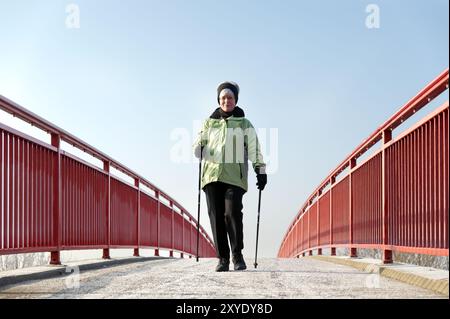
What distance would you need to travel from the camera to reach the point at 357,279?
23.2 feet

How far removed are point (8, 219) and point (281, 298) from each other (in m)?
3.18

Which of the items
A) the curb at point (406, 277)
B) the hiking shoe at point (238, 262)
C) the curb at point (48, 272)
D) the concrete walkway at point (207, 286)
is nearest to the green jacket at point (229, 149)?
the hiking shoe at point (238, 262)

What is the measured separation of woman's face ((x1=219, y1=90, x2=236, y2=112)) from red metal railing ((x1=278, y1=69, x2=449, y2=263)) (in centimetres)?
174

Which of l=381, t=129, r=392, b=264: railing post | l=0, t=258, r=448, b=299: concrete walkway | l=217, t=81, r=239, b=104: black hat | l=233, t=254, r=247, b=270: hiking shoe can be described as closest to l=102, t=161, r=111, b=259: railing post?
l=0, t=258, r=448, b=299: concrete walkway

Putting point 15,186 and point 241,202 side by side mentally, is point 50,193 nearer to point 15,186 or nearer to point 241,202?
point 15,186

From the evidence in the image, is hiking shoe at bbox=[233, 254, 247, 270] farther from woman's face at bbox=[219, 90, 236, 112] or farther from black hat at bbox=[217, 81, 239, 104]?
black hat at bbox=[217, 81, 239, 104]

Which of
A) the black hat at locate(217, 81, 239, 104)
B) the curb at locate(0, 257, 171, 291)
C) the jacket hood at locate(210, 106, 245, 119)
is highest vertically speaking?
the black hat at locate(217, 81, 239, 104)

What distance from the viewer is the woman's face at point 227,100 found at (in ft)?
26.3

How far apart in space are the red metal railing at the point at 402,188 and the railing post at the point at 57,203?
374cm

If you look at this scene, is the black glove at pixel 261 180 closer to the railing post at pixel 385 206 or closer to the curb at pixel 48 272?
the railing post at pixel 385 206

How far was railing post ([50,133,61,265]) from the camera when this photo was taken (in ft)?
27.5

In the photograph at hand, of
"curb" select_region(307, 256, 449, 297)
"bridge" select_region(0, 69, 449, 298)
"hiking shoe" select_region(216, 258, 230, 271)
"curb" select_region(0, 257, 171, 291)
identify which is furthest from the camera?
"hiking shoe" select_region(216, 258, 230, 271)

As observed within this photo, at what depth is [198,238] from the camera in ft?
28.3
